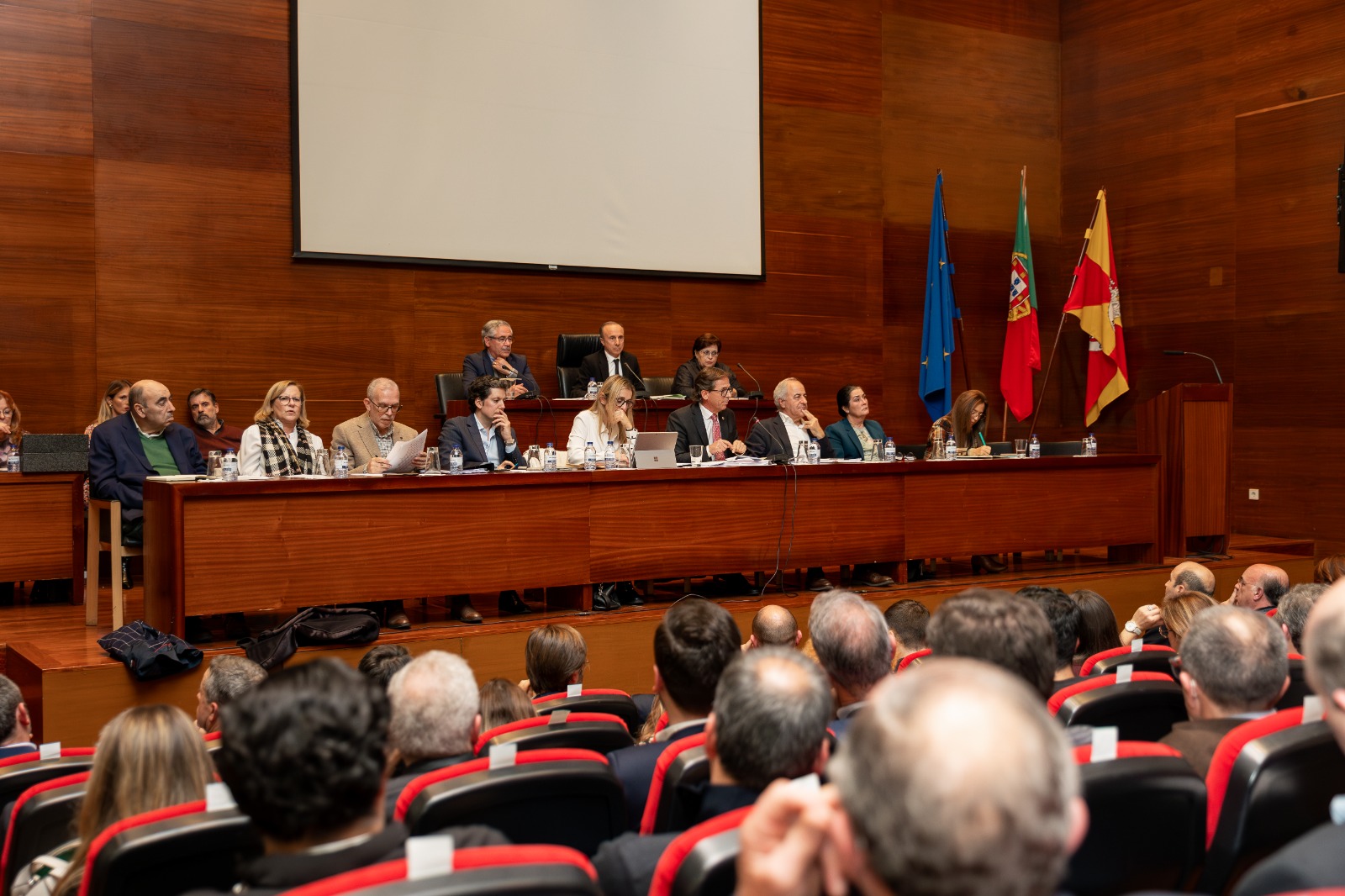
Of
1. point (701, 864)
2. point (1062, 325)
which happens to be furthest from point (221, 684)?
point (1062, 325)

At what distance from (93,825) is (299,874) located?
Result: 0.78 meters

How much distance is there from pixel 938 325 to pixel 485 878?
28.8 feet

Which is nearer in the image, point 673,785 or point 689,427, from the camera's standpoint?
point 673,785

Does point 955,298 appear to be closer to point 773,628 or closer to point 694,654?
point 773,628

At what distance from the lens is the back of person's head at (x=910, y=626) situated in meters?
3.46

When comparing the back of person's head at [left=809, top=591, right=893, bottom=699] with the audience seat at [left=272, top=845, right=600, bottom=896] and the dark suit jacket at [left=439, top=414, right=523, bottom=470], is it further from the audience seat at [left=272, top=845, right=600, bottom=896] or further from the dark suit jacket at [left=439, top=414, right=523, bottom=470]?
the dark suit jacket at [left=439, top=414, right=523, bottom=470]

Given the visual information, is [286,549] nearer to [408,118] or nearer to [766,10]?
[408,118]

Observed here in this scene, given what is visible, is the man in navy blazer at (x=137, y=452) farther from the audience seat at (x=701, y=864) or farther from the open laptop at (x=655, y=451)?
the audience seat at (x=701, y=864)

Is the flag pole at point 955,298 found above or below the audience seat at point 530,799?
above

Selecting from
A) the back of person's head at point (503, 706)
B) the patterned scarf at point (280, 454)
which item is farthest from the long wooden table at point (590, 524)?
the back of person's head at point (503, 706)

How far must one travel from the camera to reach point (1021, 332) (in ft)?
31.8

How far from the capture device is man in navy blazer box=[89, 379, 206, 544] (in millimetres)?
5227

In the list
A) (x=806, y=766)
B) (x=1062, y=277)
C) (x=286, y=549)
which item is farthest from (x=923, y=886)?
(x=1062, y=277)

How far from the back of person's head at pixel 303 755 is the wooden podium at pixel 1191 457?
587 cm
